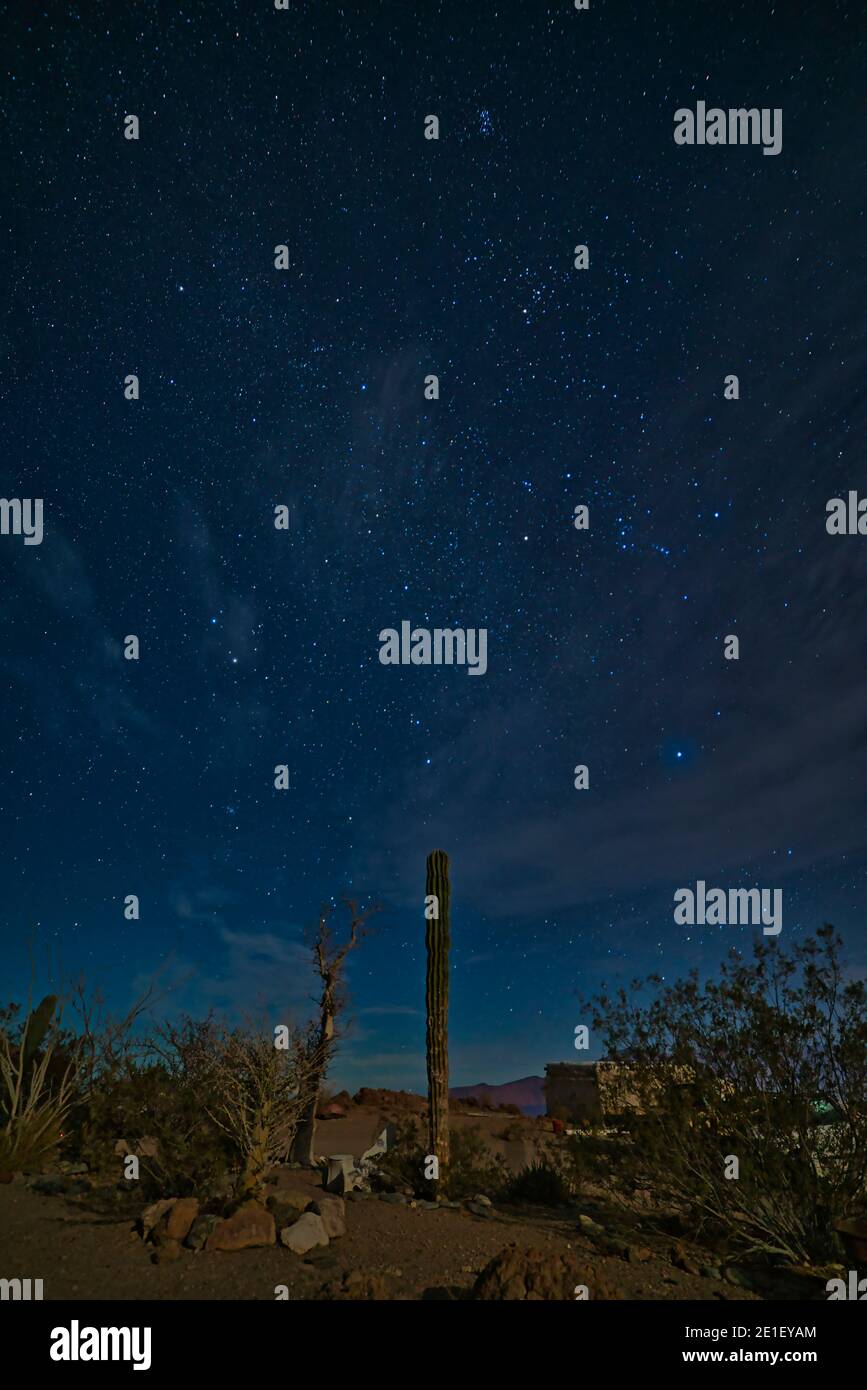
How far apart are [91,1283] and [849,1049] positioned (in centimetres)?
624

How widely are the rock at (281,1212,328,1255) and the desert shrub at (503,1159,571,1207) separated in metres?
3.28

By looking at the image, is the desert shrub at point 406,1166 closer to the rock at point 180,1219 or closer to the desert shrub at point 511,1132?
the rock at point 180,1219

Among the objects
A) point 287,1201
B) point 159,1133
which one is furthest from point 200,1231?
point 159,1133

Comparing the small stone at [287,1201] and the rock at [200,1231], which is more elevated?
the rock at [200,1231]

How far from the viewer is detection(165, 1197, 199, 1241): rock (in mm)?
6555

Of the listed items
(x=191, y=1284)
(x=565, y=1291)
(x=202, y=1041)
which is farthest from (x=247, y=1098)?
(x=565, y=1291)

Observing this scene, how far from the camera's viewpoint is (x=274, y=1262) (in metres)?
6.22

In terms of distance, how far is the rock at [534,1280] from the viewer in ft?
16.5

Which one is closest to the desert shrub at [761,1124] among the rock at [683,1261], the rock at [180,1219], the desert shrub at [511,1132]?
the rock at [683,1261]

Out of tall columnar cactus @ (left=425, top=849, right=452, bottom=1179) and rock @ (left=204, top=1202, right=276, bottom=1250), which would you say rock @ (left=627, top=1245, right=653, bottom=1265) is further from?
tall columnar cactus @ (left=425, top=849, right=452, bottom=1179)

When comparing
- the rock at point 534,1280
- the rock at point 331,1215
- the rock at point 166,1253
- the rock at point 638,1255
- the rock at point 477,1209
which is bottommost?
the rock at point 477,1209

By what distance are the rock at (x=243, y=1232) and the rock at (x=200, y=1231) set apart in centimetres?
6

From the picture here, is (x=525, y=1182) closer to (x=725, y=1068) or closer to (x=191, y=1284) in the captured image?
(x=725, y=1068)
